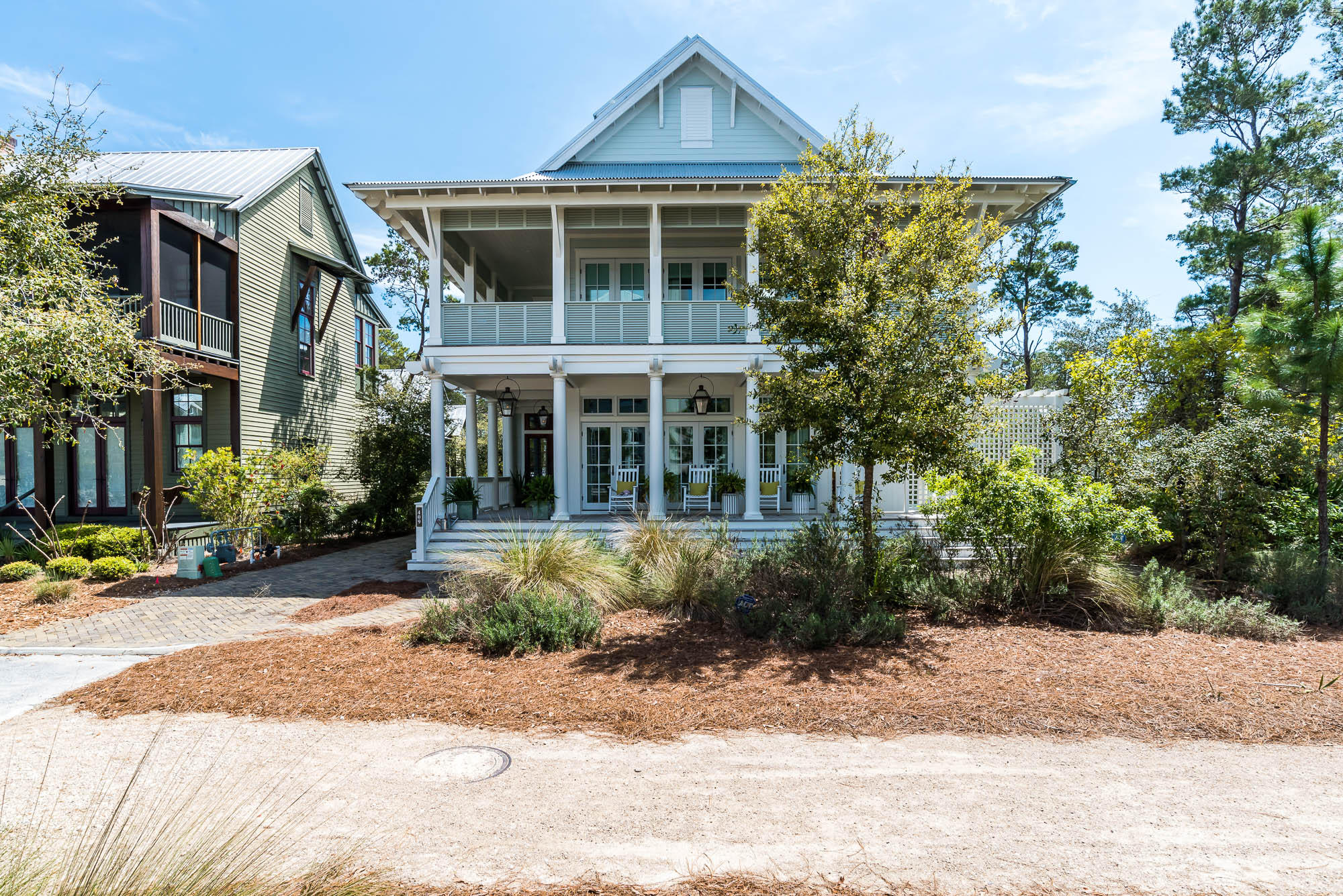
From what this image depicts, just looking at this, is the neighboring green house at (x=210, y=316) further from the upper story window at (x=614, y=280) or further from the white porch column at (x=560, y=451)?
the upper story window at (x=614, y=280)

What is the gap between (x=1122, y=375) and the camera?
9.44 m

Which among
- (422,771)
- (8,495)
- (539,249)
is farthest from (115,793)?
(8,495)

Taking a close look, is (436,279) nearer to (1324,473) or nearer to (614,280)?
(614,280)

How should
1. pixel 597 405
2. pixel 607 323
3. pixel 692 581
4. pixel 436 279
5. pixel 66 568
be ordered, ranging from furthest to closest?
1. pixel 597 405
2. pixel 607 323
3. pixel 436 279
4. pixel 66 568
5. pixel 692 581

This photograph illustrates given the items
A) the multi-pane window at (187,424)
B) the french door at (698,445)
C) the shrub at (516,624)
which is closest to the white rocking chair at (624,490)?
the french door at (698,445)

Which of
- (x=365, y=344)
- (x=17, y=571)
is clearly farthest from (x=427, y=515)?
(x=365, y=344)

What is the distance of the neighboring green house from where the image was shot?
12445 millimetres

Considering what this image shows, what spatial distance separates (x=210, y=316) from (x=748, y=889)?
15.6m

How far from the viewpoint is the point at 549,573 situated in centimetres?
714

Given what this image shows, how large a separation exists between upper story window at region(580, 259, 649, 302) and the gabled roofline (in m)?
2.54

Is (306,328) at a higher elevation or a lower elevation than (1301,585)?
higher

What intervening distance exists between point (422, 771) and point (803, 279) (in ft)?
18.2

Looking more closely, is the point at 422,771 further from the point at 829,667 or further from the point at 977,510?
the point at 977,510

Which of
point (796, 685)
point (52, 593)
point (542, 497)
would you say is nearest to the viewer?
point (796, 685)
